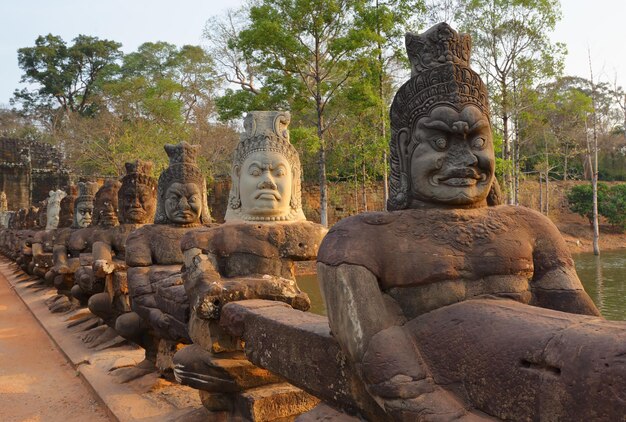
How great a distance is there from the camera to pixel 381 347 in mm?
2053

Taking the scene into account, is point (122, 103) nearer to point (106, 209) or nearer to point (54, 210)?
point (54, 210)

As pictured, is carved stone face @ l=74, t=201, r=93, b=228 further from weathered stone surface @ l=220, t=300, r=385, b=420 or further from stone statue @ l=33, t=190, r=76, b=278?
weathered stone surface @ l=220, t=300, r=385, b=420

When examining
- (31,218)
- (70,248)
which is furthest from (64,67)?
(70,248)

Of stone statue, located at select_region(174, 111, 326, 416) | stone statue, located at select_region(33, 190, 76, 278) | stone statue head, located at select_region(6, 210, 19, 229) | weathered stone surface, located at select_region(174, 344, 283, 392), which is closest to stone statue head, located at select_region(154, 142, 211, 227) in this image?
stone statue, located at select_region(174, 111, 326, 416)

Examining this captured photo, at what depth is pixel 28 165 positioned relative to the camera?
29.0 metres

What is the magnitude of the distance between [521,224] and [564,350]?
0.83m

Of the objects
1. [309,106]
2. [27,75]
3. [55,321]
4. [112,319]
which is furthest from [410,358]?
[27,75]

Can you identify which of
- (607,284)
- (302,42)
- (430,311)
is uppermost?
(302,42)

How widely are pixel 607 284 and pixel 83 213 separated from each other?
1047cm

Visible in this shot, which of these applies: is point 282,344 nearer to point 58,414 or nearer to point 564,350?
point 564,350

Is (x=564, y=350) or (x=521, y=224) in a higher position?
(x=521, y=224)

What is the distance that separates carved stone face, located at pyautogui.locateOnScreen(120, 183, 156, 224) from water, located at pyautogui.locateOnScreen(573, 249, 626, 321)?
622cm

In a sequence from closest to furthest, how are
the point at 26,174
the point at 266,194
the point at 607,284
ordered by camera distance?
the point at 266,194, the point at 607,284, the point at 26,174

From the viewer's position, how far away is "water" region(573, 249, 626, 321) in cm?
827
